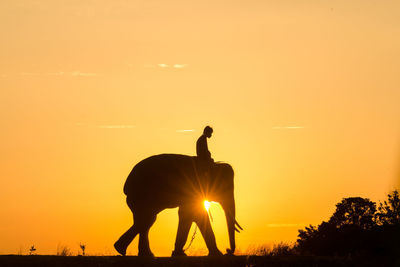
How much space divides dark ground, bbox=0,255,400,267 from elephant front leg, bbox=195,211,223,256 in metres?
2.11

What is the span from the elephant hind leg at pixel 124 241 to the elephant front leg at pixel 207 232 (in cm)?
232

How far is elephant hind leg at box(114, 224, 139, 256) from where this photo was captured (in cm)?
3575

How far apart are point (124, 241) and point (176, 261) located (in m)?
3.95

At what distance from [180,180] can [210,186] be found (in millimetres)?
1579

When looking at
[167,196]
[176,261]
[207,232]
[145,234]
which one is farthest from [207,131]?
[176,261]

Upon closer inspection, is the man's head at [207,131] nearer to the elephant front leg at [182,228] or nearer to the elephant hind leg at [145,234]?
the elephant front leg at [182,228]

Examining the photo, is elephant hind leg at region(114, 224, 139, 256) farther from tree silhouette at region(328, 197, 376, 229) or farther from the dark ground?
tree silhouette at region(328, 197, 376, 229)

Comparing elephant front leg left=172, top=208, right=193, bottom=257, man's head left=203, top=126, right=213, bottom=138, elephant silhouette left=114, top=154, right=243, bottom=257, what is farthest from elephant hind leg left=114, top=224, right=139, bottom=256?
man's head left=203, top=126, right=213, bottom=138

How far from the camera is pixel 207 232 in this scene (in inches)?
1425

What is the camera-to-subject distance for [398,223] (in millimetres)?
45625

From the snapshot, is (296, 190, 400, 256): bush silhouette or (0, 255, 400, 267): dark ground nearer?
(0, 255, 400, 267): dark ground

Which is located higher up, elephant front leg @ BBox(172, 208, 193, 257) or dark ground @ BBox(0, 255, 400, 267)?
elephant front leg @ BBox(172, 208, 193, 257)

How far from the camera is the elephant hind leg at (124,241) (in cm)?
3575

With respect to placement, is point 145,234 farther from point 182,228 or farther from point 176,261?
point 176,261
